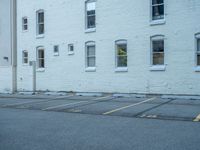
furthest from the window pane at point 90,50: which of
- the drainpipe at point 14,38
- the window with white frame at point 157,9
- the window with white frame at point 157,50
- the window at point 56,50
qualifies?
the drainpipe at point 14,38

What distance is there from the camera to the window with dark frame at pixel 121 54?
21922 mm

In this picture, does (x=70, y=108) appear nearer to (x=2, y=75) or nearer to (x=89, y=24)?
(x=89, y=24)

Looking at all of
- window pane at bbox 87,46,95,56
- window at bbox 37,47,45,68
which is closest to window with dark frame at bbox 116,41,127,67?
window pane at bbox 87,46,95,56

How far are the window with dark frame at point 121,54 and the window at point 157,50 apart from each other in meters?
2.06

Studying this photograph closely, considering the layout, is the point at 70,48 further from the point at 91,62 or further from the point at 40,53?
the point at 40,53

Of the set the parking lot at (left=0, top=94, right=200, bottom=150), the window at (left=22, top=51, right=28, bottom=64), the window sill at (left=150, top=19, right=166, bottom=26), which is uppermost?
the window sill at (left=150, top=19, right=166, bottom=26)

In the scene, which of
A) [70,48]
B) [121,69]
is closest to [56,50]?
[70,48]

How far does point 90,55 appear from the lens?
23.8 meters

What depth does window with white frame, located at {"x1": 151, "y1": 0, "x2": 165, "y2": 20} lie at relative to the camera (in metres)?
20.4

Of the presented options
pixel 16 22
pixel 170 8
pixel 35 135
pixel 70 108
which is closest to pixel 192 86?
pixel 170 8

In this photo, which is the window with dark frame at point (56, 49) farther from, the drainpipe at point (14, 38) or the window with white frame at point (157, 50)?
the window with white frame at point (157, 50)

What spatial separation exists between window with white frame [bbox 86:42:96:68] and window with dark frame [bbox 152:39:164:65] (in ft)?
15.6

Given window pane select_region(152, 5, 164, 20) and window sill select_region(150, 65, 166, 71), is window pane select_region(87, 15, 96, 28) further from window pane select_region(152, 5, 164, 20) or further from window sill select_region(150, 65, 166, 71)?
window sill select_region(150, 65, 166, 71)

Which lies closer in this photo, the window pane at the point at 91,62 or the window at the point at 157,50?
the window at the point at 157,50
